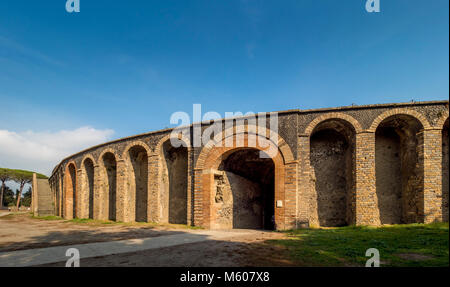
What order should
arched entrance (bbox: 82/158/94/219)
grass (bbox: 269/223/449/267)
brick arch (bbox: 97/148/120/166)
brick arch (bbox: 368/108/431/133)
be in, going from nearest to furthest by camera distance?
grass (bbox: 269/223/449/267), brick arch (bbox: 368/108/431/133), brick arch (bbox: 97/148/120/166), arched entrance (bbox: 82/158/94/219)

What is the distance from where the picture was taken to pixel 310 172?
1078cm

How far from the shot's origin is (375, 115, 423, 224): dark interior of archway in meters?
9.15

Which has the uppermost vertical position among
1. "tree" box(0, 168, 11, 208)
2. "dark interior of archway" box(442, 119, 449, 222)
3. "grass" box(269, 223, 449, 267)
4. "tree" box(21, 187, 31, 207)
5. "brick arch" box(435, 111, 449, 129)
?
"brick arch" box(435, 111, 449, 129)

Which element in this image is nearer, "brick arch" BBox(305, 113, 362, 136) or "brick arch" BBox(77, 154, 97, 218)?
"brick arch" BBox(305, 113, 362, 136)

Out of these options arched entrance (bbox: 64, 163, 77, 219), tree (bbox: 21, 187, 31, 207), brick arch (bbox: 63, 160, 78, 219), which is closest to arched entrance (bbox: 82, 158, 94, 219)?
brick arch (bbox: 63, 160, 78, 219)

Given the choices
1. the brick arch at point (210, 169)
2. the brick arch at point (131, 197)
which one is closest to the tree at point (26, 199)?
the brick arch at point (131, 197)

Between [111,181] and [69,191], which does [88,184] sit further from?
[69,191]

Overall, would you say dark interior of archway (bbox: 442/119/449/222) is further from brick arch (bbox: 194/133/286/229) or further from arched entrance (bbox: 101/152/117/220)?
arched entrance (bbox: 101/152/117/220)

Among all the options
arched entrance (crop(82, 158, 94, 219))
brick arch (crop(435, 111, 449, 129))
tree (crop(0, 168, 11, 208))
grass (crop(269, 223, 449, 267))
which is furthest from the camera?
tree (crop(0, 168, 11, 208))

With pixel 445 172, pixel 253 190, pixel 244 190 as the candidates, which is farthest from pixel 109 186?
pixel 445 172

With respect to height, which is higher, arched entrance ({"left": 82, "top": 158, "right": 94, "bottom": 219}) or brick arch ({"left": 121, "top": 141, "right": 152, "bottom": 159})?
brick arch ({"left": 121, "top": 141, "right": 152, "bottom": 159})

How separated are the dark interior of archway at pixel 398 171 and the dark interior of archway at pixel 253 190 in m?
4.98

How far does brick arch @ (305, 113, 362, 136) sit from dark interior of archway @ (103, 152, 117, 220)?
12.3 meters
